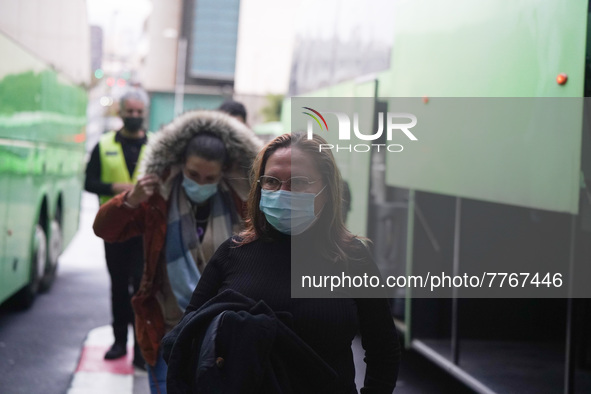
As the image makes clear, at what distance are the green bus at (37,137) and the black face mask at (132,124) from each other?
96 centimetres

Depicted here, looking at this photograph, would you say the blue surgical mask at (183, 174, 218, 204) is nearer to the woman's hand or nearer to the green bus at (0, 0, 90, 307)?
the woman's hand

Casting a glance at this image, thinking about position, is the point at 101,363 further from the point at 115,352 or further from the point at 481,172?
the point at 481,172

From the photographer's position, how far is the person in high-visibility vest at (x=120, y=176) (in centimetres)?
639

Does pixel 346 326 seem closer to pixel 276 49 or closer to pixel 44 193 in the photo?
pixel 44 193

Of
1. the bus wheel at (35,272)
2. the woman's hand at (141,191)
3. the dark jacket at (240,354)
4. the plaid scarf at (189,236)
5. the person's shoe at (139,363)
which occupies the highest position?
the woman's hand at (141,191)

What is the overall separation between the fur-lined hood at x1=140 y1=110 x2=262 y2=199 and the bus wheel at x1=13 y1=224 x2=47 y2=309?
16.2ft

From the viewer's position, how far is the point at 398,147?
21.1 ft

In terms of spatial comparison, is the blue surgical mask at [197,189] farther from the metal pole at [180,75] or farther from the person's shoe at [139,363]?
the metal pole at [180,75]

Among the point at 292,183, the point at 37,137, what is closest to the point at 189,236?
the point at 292,183

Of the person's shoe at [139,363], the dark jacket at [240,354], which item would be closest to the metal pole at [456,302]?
the person's shoe at [139,363]

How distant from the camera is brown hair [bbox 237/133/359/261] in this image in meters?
2.79

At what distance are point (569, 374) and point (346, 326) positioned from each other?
217 centimetres

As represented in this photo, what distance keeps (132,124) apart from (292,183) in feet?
13.5

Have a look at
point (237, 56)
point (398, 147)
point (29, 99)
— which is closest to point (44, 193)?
point (29, 99)
